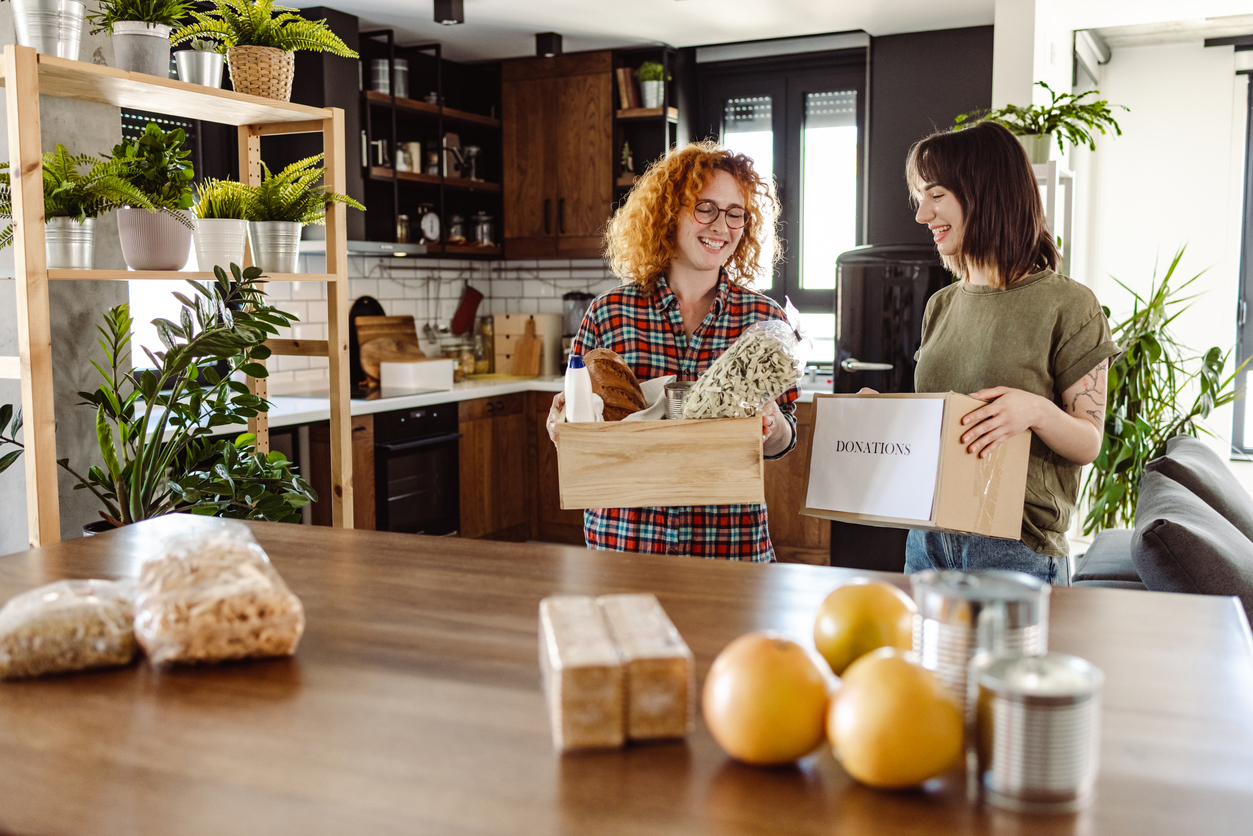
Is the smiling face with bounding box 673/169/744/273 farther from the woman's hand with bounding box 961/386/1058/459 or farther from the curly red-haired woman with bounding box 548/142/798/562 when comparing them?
the woman's hand with bounding box 961/386/1058/459

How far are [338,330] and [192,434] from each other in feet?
1.74

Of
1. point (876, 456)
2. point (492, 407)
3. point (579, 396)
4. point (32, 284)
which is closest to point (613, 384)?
point (579, 396)

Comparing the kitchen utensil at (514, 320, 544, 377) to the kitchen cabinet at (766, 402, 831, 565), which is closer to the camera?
the kitchen cabinet at (766, 402, 831, 565)

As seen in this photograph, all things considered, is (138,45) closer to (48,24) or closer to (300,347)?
(48,24)

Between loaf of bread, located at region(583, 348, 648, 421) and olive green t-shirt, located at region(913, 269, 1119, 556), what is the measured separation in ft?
2.01

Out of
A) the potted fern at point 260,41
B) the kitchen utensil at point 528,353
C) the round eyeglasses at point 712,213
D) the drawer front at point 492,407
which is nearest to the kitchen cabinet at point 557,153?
the kitchen utensil at point 528,353

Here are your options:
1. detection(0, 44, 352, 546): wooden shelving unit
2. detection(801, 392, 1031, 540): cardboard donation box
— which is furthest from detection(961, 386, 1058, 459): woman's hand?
detection(0, 44, 352, 546): wooden shelving unit

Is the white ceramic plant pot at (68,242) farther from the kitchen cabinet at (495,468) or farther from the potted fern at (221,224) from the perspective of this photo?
the kitchen cabinet at (495,468)

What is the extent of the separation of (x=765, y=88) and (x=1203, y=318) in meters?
2.94

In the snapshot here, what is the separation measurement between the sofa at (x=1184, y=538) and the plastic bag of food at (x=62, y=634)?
204 cm

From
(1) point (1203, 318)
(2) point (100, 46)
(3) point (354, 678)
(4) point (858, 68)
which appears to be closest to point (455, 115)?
(4) point (858, 68)

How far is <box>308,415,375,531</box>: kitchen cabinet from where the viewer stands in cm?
416

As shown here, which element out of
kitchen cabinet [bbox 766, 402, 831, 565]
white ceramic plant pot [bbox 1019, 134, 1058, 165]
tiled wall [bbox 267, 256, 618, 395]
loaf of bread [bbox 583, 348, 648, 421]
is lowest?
kitchen cabinet [bbox 766, 402, 831, 565]

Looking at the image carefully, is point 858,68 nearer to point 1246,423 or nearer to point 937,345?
point 1246,423
